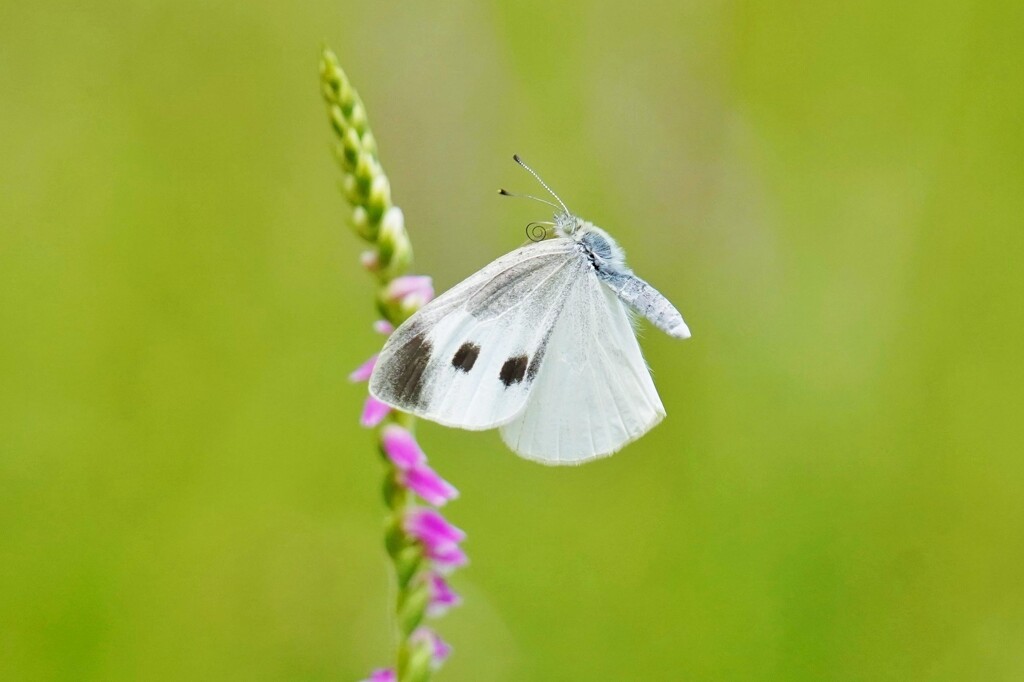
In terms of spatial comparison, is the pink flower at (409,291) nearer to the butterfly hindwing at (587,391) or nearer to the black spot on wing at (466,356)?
the black spot on wing at (466,356)

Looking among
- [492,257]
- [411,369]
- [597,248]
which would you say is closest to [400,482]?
[411,369]

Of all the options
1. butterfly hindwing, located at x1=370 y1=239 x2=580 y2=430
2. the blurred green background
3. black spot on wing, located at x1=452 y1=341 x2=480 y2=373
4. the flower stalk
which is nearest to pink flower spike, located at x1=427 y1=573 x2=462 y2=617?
the flower stalk

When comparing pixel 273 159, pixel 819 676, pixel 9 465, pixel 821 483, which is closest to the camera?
pixel 819 676

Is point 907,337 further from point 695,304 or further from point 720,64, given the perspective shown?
point 720,64

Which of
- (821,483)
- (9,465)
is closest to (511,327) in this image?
(821,483)

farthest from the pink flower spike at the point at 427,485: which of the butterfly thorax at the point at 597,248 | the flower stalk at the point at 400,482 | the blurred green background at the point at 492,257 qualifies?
the blurred green background at the point at 492,257

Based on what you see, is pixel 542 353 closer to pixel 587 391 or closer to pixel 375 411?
pixel 587 391

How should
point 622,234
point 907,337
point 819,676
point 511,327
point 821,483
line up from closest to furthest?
point 511,327 < point 819,676 < point 821,483 < point 907,337 < point 622,234
